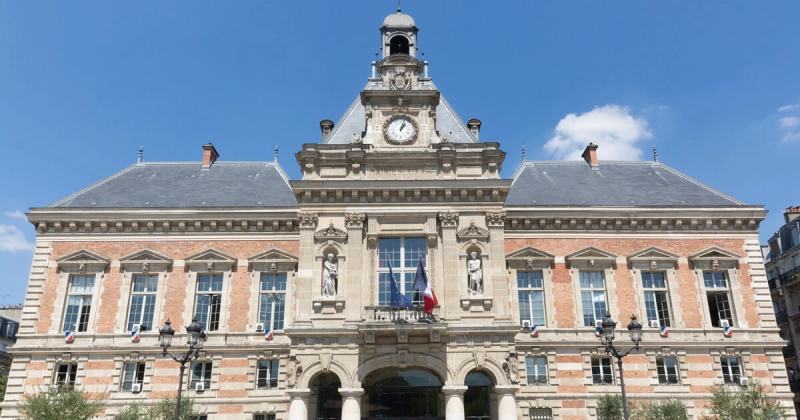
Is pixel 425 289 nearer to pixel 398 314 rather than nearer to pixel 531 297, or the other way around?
pixel 398 314

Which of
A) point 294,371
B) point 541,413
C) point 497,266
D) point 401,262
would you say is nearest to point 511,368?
point 497,266

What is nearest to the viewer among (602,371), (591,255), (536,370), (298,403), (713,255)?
(298,403)

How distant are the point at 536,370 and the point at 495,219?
22.3 ft

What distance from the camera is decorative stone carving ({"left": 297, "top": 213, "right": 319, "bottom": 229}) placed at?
949 inches

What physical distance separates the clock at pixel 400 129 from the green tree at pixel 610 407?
1309 centimetres

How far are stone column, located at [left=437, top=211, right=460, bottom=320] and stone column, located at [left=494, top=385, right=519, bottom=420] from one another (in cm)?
304

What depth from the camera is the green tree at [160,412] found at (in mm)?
22452

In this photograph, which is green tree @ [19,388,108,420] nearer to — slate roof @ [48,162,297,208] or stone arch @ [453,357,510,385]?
slate roof @ [48,162,297,208]

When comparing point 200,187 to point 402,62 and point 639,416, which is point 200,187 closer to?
point 402,62

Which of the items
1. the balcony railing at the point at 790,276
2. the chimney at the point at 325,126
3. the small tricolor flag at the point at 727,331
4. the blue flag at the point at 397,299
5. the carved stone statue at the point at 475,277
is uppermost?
the chimney at the point at 325,126

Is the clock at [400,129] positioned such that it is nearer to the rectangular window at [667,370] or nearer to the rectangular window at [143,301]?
the rectangular window at [143,301]

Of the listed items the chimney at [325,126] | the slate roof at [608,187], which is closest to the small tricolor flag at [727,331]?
the slate roof at [608,187]

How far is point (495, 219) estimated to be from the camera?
24.3 m

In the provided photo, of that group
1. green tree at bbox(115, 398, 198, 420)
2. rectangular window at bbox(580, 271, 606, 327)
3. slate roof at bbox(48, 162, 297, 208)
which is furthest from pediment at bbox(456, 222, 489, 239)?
green tree at bbox(115, 398, 198, 420)
